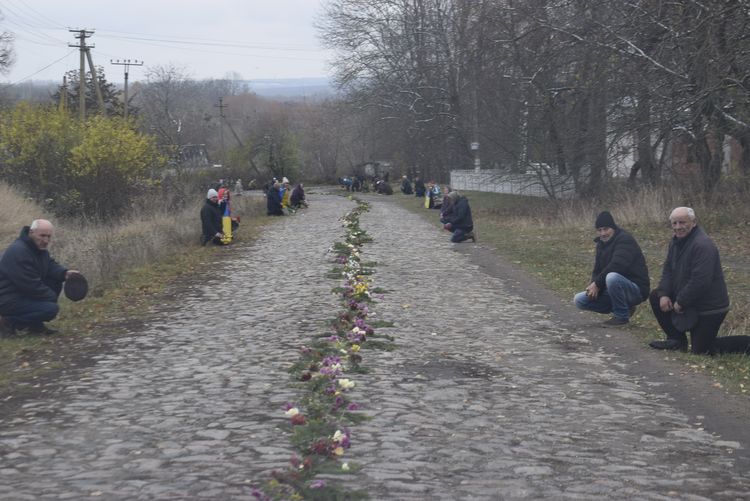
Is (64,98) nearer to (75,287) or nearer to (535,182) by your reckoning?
(535,182)

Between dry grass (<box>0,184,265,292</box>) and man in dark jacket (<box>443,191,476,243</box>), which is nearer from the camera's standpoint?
dry grass (<box>0,184,265,292</box>)

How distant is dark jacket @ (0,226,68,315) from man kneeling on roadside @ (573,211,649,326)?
6.98 metres

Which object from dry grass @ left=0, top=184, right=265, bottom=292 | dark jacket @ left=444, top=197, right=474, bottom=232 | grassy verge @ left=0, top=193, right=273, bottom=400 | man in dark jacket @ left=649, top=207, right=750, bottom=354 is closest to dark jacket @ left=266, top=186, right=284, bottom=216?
dry grass @ left=0, top=184, right=265, bottom=292

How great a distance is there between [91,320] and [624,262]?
720 centimetres

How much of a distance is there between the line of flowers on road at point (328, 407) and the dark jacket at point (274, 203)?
27.6m

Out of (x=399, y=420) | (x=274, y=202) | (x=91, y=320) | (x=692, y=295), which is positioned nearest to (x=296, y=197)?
(x=274, y=202)

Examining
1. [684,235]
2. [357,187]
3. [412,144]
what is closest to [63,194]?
[684,235]

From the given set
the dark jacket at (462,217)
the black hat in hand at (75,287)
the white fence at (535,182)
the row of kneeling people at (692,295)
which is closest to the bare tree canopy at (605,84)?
the white fence at (535,182)

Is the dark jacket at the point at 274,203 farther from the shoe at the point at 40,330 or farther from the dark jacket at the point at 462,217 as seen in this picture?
the shoe at the point at 40,330

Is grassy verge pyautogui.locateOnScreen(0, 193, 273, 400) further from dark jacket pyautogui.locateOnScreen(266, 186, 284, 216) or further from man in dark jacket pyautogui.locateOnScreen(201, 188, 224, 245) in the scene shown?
dark jacket pyautogui.locateOnScreen(266, 186, 284, 216)

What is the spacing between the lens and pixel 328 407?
27.1 ft

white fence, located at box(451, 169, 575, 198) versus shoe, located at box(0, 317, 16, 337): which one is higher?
white fence, located at box(451, 169, 575, 198)

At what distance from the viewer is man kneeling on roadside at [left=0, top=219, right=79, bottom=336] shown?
12242 mm

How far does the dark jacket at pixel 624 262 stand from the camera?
13062 mm
